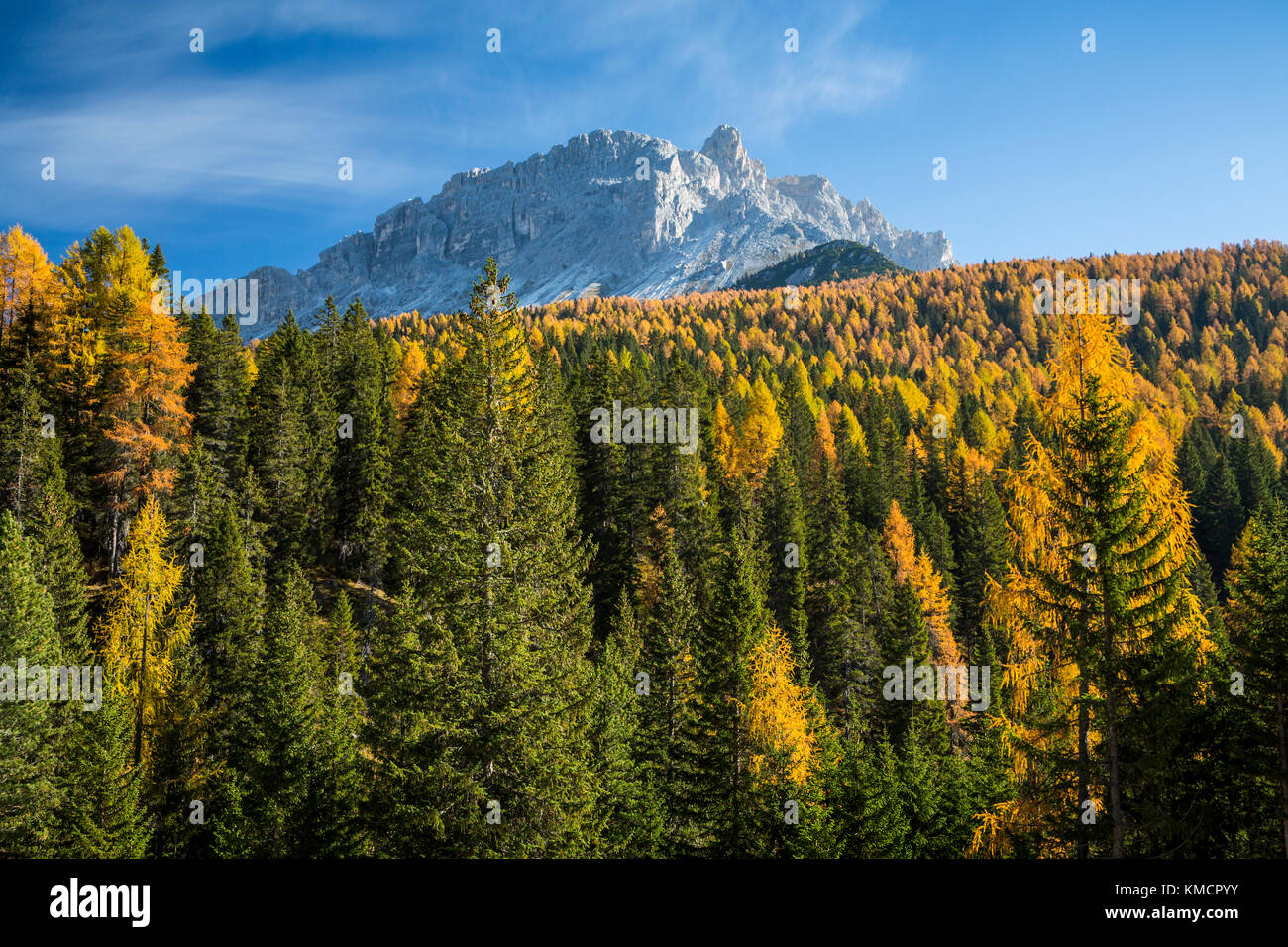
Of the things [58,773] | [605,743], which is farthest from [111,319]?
[605,743]

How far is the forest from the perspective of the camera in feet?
48.2

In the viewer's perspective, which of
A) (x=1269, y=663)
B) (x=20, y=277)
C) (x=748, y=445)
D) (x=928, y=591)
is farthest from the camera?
(x=748, y=445)

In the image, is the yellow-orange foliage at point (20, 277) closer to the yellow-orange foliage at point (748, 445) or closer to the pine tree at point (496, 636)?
the pine tree at point (496, 636)

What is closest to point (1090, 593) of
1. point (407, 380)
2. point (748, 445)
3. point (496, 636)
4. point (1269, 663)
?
point (1269, 663)

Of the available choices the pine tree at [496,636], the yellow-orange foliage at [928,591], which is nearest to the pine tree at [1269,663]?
the pine tree at [496,636]

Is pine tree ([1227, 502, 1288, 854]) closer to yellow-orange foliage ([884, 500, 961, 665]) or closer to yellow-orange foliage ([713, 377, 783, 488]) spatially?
yellow-orange foliage ([884, 500, 961, 665])

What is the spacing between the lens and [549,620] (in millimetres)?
20516

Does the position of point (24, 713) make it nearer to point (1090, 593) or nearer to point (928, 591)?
point (1090, 593)

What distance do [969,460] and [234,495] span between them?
66.9 metres

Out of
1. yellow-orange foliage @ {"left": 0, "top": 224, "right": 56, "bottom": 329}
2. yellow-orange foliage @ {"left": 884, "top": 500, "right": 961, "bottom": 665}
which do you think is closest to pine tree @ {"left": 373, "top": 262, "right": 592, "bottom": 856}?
yellow-orange foliage @ {"left": 884, "top": 500, "right": 961, "bottom": 665}

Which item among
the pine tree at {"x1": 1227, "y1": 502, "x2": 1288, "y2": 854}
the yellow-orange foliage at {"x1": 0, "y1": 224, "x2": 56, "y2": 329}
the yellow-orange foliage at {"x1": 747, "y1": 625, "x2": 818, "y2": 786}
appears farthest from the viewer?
the yellow-orange foliage at {"x1": 0, "y1": 224, "x2": 56, "y2": 329}

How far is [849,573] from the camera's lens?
49906 mm

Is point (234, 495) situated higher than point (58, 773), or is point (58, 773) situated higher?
point (234, 495)

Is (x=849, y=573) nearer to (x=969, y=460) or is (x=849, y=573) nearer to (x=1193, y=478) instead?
(x=969, y=460)
